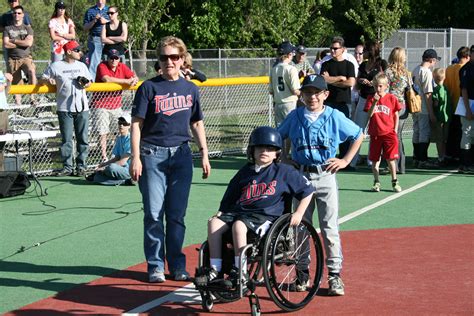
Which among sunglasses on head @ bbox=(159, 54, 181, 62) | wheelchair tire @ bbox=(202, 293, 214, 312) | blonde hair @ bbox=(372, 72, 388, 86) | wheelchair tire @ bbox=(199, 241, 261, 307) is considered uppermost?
sunglasses on head @ bbox=(159, 54, 181, 62)

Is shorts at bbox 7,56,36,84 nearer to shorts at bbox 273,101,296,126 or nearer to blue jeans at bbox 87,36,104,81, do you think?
blue jeans at bbox 87,36,104,81

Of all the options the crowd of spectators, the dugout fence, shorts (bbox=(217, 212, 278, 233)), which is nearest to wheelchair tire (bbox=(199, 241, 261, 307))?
shorts (bbox=(217, 212, 278, 233))

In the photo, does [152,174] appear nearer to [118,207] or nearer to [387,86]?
[118,207]

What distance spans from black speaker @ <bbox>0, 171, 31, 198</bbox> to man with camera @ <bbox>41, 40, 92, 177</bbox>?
1.68 m

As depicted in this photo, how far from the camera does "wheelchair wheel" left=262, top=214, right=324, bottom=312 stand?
6.89m

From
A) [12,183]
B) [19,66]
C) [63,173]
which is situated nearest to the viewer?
[12,183]

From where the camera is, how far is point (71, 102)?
14.3 m

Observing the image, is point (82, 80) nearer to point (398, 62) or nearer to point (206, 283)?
point (398, 62)

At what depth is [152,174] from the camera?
8.16m

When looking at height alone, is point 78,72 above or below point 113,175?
above

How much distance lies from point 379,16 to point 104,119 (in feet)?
84.1

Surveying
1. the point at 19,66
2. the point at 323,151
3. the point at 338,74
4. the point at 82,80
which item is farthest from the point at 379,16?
the point at 323,151

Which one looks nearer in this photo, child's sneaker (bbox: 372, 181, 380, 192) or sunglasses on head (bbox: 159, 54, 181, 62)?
sunglasses on head (bbox: 159, 54, 181, 62)

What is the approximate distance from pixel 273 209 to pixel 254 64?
2222 cm
